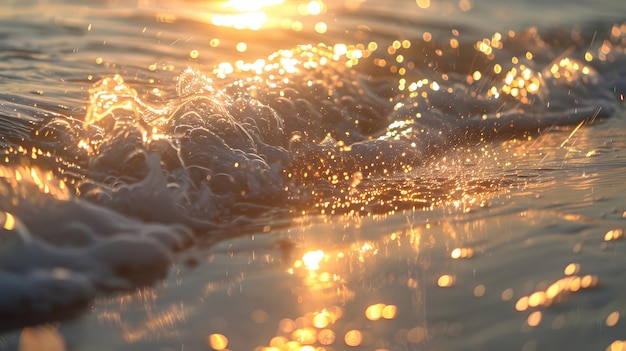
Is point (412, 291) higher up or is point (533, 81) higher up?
point (533, 81)

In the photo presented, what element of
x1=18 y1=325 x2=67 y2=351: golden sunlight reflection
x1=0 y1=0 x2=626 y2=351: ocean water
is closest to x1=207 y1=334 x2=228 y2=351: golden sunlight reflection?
x1=0 y1=0 x2=626 y2=351: ocean water

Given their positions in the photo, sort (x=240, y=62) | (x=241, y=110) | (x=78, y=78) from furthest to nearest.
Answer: (x=240, y=62) < (x=78, y=78) < (x=241, y=110)

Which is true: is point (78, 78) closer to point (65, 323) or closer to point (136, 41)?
point (136, 41)

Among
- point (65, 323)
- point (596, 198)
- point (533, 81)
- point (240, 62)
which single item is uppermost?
point (240, 62)

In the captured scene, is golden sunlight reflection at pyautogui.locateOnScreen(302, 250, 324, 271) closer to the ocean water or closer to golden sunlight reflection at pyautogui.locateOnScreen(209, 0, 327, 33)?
the ocean water

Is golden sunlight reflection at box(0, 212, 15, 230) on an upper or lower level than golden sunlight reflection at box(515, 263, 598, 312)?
upper

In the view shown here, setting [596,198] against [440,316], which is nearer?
[440,316]

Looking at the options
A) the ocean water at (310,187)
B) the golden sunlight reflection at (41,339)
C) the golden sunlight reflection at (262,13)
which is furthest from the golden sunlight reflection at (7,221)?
the golden sunlight reflection at (262,13)

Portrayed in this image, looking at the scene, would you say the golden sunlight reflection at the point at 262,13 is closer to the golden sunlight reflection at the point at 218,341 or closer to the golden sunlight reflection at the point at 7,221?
the golden sunlight reflection at the point at 7,221

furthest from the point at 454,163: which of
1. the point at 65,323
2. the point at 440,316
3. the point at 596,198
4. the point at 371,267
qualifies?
the point at 65,323
